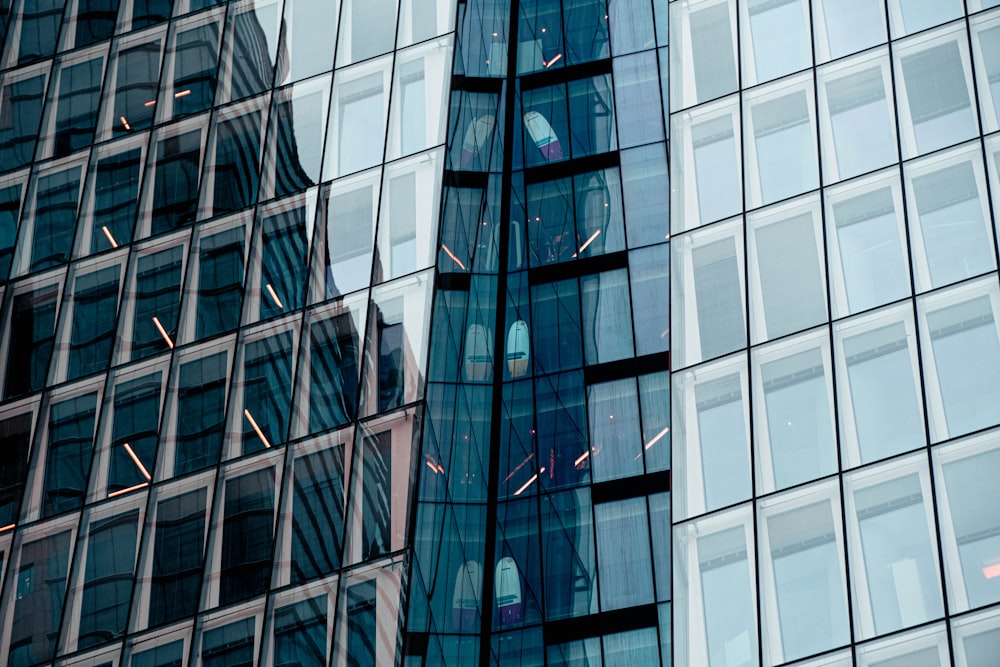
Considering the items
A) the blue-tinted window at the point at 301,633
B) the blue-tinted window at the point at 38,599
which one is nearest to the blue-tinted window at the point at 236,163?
the blue-tinted window at the point at 38,599

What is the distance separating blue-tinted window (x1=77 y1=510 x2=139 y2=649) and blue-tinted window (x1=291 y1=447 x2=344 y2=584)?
14.6 ft

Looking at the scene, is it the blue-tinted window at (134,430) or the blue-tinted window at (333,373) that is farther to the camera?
the blue-tinted window at (134,430)

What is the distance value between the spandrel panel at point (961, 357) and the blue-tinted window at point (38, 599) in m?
21.1

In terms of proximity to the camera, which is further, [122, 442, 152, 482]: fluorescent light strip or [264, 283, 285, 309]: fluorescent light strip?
[264, 283, 285, 309]: fluorescent light strip

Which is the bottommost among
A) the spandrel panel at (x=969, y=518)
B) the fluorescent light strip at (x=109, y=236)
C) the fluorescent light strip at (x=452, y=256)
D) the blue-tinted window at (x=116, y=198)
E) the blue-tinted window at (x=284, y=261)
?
the spandrel panel at (x=969, y=518)

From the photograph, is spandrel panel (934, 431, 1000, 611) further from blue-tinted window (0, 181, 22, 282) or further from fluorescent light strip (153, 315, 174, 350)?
blue-tinted window (0, 181, 22, 282)

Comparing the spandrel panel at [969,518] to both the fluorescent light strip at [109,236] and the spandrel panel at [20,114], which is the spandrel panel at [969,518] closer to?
the fluorescent light strip at [109,236]

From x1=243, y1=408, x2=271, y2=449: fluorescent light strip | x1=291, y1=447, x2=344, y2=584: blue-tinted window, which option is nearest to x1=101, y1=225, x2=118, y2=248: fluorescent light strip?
x1=243, y1=408, x2=271, y2=449: fluorescent light strip

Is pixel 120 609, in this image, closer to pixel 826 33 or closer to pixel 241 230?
pixel 241 230

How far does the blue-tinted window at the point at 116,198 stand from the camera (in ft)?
127

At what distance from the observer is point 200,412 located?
115ft

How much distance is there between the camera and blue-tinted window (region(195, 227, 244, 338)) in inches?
1425

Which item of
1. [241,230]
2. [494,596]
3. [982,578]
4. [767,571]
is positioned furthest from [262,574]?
[982,578]

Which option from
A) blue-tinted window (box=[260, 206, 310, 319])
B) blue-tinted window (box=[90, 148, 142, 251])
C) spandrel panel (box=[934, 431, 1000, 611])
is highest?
blue-tinted window (box=[90, 148, 142, 251])
